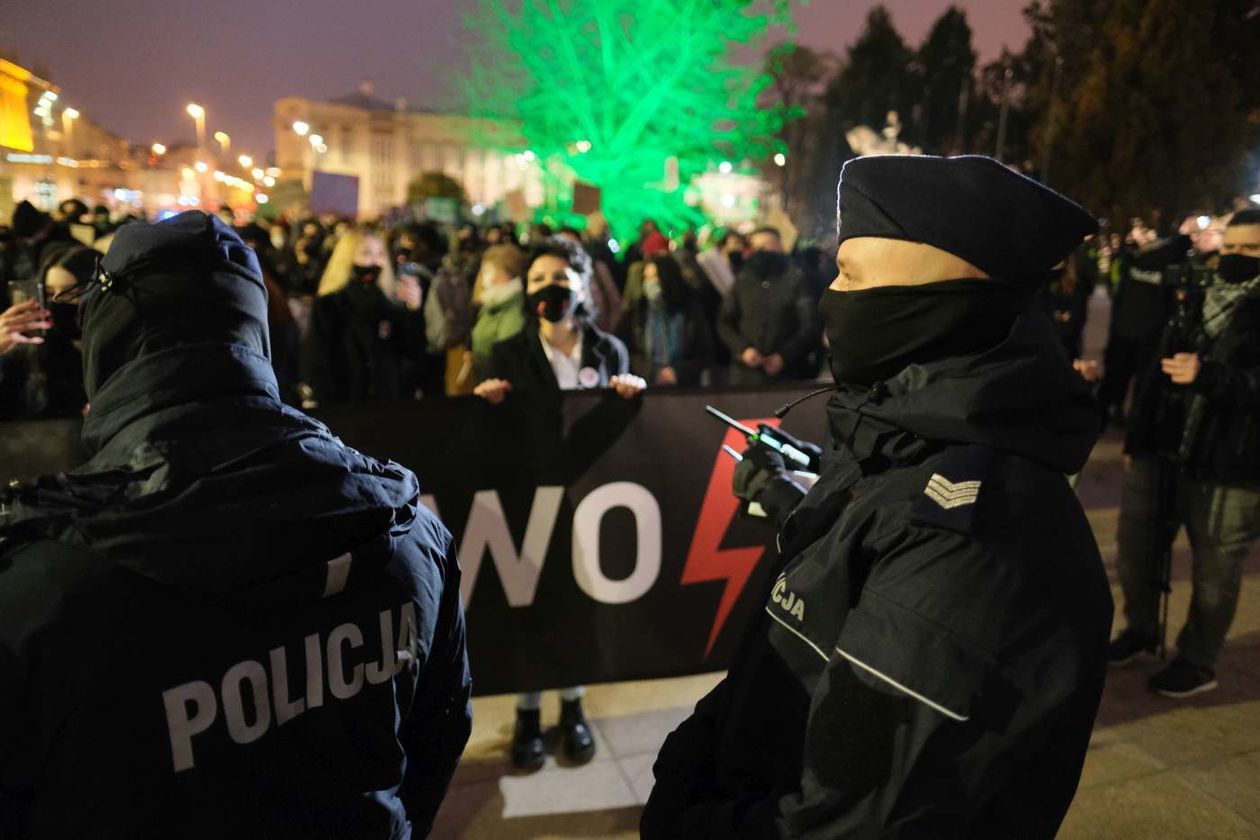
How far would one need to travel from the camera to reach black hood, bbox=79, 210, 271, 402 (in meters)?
1.34

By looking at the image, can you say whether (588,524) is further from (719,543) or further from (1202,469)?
(1202,469)

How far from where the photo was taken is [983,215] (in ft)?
4.35

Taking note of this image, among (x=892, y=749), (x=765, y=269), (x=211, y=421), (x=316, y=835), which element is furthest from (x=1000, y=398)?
(x=765, y=269)

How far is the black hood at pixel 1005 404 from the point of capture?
4.10 feet

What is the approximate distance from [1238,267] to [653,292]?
16.4 ft

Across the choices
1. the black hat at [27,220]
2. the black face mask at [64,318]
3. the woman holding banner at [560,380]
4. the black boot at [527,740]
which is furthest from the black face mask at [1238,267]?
the black hat at [27,220]

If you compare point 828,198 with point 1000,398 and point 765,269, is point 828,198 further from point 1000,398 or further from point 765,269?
point 1000,398

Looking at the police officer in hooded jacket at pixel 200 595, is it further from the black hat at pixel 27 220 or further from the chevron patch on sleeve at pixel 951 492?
the black hat at pixel 27 220

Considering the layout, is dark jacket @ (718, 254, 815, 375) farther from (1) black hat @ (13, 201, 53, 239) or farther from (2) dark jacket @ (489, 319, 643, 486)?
(1) black hat @ (13, 201, 53, 239)

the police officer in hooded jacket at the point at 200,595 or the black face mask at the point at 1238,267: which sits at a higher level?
the black face mask at the point at 1238,267

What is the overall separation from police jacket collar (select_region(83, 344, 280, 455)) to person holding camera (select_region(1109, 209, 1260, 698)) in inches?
148

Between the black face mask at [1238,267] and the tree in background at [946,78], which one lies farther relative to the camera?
the tree in background at [946,78]

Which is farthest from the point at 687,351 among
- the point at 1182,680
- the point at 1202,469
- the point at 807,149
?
the point at 807,149

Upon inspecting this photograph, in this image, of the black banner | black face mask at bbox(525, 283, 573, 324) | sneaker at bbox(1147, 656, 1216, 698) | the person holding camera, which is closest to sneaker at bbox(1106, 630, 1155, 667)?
the person holding camera
